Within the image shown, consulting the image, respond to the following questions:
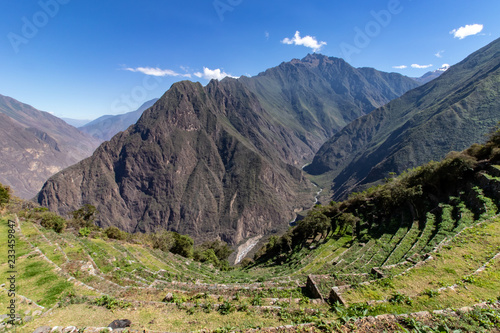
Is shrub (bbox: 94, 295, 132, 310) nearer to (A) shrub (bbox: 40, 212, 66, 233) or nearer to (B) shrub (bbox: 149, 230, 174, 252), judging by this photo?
(A) shrub (bbox: 40, 212, 66, 233)

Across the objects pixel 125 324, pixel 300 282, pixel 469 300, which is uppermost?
pixel 125 324

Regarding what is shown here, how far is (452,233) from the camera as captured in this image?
2311 cm

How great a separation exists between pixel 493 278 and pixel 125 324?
888 inches

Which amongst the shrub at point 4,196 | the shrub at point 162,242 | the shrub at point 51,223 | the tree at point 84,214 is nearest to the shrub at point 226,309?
the shrub at point 51,223

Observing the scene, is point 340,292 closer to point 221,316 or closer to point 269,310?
point 269,310

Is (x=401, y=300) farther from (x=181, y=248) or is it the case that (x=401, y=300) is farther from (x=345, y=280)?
(x=181, y=248)

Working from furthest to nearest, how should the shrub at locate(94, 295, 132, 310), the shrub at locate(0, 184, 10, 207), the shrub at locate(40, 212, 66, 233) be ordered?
1. the shrub at locate(40, 212, 66, 233)
2. the shrub at locate(0, 184, 10, 207)
3. the shrub at locate(94, 295, 132, 310)

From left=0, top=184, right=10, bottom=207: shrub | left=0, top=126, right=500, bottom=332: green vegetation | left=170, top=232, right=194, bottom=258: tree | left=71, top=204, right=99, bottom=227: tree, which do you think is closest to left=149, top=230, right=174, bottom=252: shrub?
left=170, top=232, right=194, bottom=258: tree

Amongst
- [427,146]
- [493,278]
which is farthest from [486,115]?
[493,278]

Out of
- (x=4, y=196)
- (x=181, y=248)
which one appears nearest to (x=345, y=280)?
(x=181, y=248)

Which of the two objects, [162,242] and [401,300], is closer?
[401,300]

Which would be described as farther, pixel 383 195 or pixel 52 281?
pixel 383 195

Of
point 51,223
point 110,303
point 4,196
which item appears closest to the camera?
point 110,303

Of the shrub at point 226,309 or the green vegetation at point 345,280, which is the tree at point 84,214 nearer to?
the green vegetation at point 345,280
